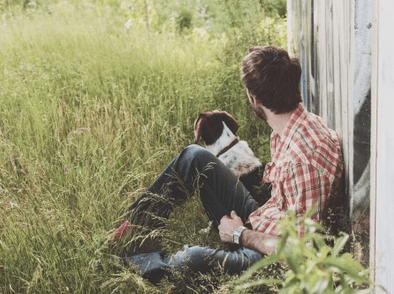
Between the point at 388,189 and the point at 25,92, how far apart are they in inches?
142

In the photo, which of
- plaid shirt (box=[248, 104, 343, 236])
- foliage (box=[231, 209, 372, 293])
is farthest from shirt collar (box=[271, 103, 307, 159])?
foliage (box=[231, 209, 372, 293])

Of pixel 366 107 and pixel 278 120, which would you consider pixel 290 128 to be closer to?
pixel 278 120

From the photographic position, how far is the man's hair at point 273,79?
321cm

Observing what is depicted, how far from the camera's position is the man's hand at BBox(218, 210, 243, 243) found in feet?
11.3

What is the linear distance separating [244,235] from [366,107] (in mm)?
1119

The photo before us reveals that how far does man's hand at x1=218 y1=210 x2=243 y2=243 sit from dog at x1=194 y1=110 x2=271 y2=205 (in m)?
0.50

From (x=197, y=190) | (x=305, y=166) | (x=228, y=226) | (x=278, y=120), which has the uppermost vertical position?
(x=278, y=120)

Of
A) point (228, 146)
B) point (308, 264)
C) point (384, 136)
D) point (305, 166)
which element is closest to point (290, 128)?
point (305, 166)

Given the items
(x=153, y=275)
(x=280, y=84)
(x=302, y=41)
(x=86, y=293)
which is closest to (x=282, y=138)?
(x=280, y=84)

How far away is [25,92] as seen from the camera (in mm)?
5113

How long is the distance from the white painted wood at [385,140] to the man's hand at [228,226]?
1.21m

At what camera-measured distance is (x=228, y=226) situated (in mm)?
3502

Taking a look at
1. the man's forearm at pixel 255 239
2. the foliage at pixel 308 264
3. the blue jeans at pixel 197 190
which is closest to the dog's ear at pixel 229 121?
the blue jeans at pixel 197 190

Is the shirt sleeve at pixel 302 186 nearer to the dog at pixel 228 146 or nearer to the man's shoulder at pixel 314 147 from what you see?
the man's shoulder at pixel 314 147
